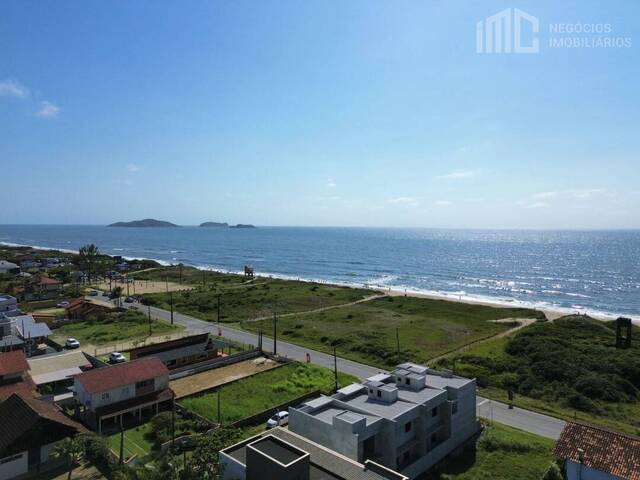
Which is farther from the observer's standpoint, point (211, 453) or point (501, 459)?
point (501, 459)

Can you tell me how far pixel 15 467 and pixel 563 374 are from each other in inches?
1940

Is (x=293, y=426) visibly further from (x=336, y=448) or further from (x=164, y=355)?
(x=164, y=355)

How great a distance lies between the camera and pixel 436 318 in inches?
3054

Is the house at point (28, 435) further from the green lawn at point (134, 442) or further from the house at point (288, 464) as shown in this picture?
the house at point (288, 464)

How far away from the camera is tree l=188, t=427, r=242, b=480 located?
2088 cm

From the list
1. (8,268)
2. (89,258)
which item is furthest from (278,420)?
(8,268)

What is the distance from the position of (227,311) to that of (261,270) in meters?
86.9

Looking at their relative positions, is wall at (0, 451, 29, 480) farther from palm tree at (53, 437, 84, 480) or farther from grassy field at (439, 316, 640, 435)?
grassy field at (439, 316, 640, 435)

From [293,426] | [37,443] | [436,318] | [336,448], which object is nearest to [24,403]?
[37,443]

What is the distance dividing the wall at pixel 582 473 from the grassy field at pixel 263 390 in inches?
821

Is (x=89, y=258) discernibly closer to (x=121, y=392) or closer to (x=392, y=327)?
(x=392, y=327)

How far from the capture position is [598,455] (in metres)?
24.5

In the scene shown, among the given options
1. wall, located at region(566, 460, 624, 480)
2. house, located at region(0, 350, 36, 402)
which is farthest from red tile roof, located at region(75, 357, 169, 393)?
wall, located at region(566, 460, 624, 480)

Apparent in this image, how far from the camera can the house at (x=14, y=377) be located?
35812 mm
